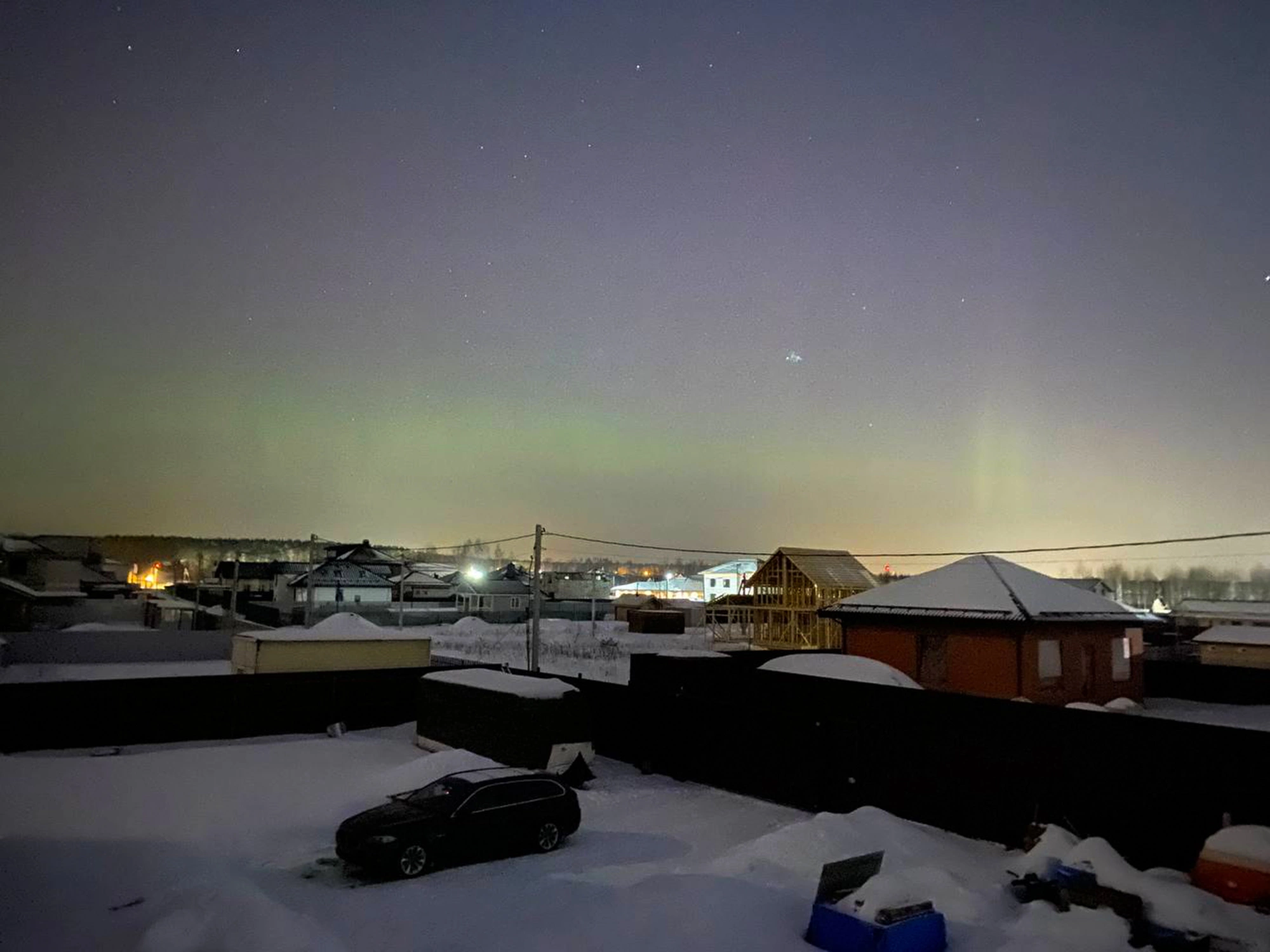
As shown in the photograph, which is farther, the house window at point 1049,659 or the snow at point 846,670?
the house window at point 1049,659

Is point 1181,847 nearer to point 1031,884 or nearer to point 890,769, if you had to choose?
point 1031,884

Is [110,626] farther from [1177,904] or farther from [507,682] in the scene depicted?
[1177,904]

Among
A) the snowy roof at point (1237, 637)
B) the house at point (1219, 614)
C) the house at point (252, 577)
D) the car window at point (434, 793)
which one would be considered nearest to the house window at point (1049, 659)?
the car window at point (434, 793)

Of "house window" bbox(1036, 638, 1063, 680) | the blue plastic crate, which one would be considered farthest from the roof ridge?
the blue plastic crate

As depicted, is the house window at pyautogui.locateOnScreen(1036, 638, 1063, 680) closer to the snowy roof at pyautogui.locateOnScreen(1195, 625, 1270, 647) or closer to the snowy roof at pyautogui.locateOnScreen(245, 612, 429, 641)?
the snowy roof at pyautogui.locateOnScreen(245, 612, 429, 641)

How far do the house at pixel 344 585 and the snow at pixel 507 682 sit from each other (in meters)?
58.4

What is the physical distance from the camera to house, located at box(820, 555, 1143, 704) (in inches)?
1002

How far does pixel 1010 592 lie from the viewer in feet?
88.7

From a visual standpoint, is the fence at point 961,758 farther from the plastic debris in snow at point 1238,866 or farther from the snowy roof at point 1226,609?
the snowy roof at point 1226,609

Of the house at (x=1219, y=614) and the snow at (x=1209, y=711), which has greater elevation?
the house at (x=1219, y=614)

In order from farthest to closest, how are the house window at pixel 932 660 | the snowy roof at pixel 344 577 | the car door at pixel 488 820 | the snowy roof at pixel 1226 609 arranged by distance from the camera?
the snowy roof at pixel 344 577 → the snowy roof at pixel 1226 609 → the house window at pixel 932 660 → the car door at pixel 488 820

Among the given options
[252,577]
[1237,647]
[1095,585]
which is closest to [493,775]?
[1237,647]

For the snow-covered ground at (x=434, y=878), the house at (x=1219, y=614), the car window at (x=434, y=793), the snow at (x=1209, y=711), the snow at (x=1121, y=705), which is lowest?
the snow-covered ground at (x=434, y=878)

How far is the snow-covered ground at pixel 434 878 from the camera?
1121cm
